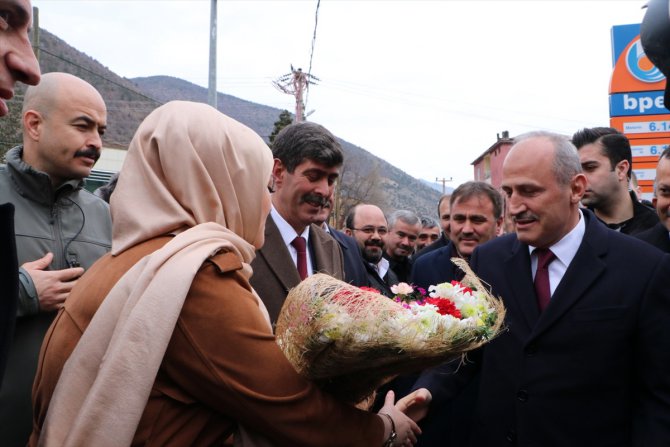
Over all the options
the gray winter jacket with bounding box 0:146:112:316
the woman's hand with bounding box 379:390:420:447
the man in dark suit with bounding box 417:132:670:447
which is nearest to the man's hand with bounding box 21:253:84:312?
the gray winter jacket with bounding box 0:146:112:316

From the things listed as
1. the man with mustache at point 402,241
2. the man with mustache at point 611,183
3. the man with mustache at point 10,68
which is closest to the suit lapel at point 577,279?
the man with mustache at point 10,68

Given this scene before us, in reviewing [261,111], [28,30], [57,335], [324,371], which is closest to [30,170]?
[57,335]

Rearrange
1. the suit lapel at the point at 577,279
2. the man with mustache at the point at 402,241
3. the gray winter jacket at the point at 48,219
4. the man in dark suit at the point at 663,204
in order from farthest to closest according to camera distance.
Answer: the man with mustache at the point at 402,241, the man in dark suit at the point at 663,204, the gray winter jacket at the point at 48,219, the suit lapel at the point at 577,279

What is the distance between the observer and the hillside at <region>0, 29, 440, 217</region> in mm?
61675

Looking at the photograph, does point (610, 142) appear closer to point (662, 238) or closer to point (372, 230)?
point (662, 238)

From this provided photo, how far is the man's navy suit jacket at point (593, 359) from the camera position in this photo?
8.93 feet

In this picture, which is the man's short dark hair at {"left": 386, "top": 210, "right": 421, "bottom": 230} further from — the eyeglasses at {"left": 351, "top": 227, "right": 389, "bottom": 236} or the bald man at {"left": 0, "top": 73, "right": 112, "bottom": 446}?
the bald man at {"left": 0, "top": 73, "right": 112, "bottom": 446}

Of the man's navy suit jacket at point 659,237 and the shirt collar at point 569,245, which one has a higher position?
the man's navy suit jacket at point 659,237

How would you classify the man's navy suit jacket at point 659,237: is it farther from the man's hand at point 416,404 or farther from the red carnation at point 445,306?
the red carnation at point 445,306

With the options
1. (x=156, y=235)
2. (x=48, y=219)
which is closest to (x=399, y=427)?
(x=156, y=235)

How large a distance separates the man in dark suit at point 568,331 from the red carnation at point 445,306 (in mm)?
860

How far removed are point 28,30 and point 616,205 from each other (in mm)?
5007

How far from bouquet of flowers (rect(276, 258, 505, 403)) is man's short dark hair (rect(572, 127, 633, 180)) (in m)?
3.77

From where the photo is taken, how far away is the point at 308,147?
12.4 feet
